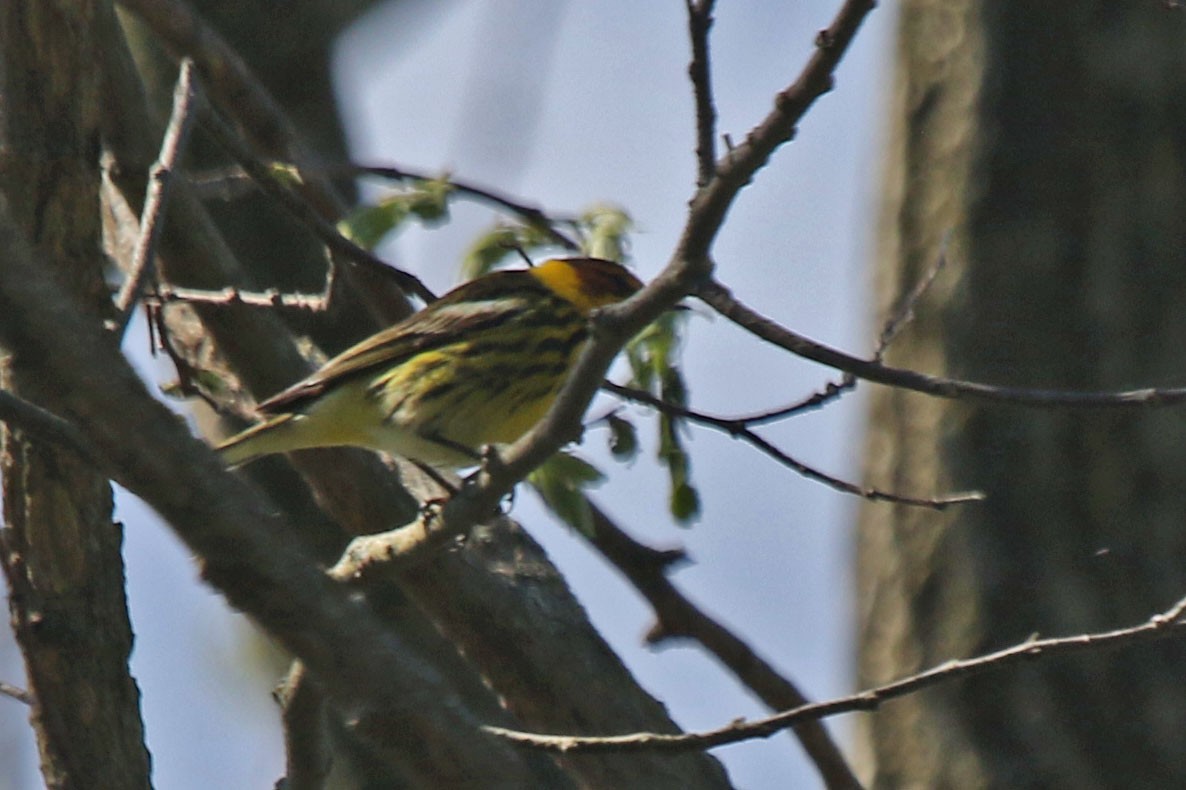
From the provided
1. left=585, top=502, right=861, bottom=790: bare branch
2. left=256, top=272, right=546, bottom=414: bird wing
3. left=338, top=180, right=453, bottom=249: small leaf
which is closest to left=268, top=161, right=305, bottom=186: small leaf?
left=338, top=180, right=453, bottom=249: small leaf

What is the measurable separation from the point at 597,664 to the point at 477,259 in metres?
1.00

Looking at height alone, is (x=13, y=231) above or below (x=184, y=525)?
above

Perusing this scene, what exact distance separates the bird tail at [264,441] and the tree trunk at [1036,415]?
2744 millimetres

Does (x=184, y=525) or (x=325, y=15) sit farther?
(x=325, y=15)

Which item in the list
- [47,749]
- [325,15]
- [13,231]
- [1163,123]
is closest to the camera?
[13,231]

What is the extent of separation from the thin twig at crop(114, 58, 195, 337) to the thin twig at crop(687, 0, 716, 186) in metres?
1.06

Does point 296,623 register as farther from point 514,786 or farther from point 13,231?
point 13,231

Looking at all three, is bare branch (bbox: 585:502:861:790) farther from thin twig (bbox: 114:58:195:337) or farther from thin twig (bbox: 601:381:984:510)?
thin twig (bbox: 114:58:195:337)

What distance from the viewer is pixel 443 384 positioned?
4.58m

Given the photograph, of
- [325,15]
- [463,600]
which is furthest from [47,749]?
[325,15]

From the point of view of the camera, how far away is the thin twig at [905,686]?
8.29 ft

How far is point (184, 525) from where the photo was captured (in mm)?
1571

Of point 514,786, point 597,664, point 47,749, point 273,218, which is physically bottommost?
point 514,786

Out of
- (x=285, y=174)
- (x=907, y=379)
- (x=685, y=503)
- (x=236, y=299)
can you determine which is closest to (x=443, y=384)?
(x=285, y=174)
